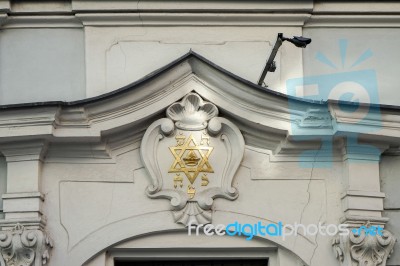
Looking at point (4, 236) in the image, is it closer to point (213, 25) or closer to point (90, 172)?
point (90, 172)

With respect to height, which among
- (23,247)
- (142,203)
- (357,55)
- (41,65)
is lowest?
(23,247)

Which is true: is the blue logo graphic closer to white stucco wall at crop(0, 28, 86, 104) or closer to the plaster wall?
the plaster wall

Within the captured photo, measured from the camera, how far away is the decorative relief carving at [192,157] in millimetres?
9430

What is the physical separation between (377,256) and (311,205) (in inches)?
22.4

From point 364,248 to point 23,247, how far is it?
2.27m

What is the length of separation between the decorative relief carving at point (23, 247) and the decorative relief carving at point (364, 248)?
198 centimetres

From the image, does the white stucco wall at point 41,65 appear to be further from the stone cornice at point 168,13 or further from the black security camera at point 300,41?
the black security camera at point 300,41

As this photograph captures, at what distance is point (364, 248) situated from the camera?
30.5 feet

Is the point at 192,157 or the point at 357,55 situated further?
the point at 357,55

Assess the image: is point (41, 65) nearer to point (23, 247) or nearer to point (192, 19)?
point (192, 19)

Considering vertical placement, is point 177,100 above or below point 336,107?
above

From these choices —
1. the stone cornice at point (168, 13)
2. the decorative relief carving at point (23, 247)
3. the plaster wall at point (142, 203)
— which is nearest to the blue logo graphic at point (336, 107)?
the plaster wall at point (142, 203)

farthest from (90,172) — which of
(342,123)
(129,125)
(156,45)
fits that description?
(342,123)

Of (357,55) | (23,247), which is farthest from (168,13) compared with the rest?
(23,247)
